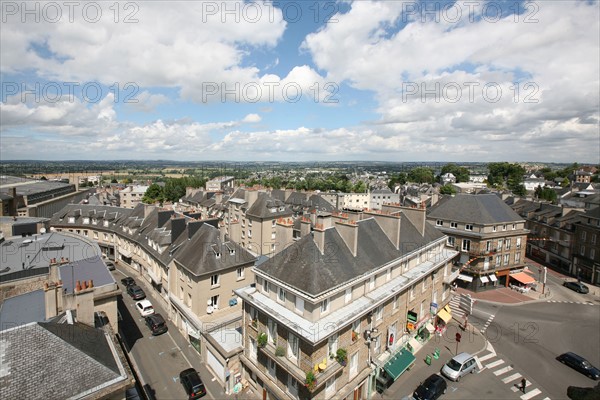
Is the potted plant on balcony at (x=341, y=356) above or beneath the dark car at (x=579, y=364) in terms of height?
above

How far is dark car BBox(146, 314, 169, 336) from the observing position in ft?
88.7

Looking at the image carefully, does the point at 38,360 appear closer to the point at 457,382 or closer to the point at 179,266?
the point at 179,266

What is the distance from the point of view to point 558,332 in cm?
2912

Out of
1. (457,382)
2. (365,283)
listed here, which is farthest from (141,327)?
(457,382)

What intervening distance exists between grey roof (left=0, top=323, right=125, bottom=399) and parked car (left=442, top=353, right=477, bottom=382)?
22136 mm

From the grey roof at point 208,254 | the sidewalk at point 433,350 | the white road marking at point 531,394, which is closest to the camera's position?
the white road marking at point 531,394

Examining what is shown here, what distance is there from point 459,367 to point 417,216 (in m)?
12.0

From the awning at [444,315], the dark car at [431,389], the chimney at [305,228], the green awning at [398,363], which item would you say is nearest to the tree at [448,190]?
the awning at [444,315]

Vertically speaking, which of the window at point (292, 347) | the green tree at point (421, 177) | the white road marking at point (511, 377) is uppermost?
the green tree at point (421, 177)

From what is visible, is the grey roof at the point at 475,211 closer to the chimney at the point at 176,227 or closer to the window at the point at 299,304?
the window at the point at 299,304

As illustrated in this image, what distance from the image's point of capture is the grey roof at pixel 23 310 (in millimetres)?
15438

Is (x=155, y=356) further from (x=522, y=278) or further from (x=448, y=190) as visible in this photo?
(x=448, y=190)

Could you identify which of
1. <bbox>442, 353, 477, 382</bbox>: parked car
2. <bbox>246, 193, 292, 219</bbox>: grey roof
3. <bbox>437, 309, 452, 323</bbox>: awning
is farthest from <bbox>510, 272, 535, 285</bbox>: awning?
<bbox>246, 193, 292, 219</bbox>: grey roof

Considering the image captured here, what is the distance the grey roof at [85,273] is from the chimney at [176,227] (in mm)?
8225
